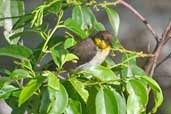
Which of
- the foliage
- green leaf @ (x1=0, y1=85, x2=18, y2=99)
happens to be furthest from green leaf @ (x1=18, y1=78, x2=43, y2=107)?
green leaf @ (x1=0, y1=85, x2=18, y2=99)

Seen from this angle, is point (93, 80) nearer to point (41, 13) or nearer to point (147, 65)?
point (41, 13)

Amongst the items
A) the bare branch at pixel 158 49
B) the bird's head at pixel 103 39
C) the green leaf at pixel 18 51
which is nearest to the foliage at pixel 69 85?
the green leaf at pixel 18 51

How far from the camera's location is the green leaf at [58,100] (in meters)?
1.33

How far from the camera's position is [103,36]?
6.11 ft

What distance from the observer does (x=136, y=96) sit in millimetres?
1454

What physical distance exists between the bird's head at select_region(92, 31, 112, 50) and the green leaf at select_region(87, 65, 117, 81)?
45 centimetres

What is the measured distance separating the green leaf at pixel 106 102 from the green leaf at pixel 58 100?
87mm

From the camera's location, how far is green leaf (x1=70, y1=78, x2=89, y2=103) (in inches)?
53.1

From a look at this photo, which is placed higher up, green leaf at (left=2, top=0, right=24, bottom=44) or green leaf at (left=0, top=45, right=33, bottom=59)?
green leaf at (left=2, top=0, right=24, bottom=44)

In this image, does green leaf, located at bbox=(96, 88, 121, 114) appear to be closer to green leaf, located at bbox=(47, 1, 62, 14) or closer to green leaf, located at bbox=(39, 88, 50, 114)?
green leaf, located at bbox=(39, 88, 50, 114)

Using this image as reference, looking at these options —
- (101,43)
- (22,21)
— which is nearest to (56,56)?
(22,21)

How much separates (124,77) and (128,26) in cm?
241

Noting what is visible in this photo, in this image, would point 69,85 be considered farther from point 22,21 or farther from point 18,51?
point 22,21

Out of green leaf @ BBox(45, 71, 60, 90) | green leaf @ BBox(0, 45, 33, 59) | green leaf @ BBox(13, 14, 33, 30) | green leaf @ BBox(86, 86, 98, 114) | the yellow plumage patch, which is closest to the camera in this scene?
green leaf @ BBox(45, 71, 60, 90)
